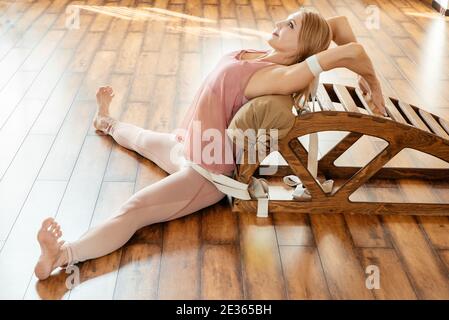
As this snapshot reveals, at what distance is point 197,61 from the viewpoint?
3818 mm

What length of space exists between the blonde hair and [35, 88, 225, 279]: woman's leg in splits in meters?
0.49

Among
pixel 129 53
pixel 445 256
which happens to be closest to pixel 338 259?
pixel 445 256

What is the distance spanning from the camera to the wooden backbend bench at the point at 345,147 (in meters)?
2.27

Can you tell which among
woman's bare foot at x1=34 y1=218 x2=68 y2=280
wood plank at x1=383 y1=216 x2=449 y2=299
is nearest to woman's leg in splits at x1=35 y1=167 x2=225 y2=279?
woman's bare foot at x1=34 y1=218 x2=68 y2=280

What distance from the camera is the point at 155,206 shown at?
2.26 metres

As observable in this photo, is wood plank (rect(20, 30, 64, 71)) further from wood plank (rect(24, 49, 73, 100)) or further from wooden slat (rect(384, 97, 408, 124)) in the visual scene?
wooden slat (rect(384, 97, 408, 124))

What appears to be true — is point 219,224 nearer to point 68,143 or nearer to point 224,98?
point 224,98

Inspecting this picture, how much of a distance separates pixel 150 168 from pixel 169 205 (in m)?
0.42

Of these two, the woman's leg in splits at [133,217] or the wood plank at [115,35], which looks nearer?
the woman's leg in splits at [133,217]

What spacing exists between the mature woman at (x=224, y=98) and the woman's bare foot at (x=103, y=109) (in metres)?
0.58

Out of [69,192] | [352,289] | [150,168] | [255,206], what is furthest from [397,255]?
[69,192]

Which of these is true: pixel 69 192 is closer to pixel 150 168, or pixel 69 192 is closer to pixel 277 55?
pixel 150 168

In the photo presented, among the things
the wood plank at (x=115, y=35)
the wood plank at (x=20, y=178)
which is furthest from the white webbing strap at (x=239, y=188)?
the wood plank at (x=115, y=35)

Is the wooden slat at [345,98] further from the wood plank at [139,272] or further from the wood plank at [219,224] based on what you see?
the wood plank at [139,272]
